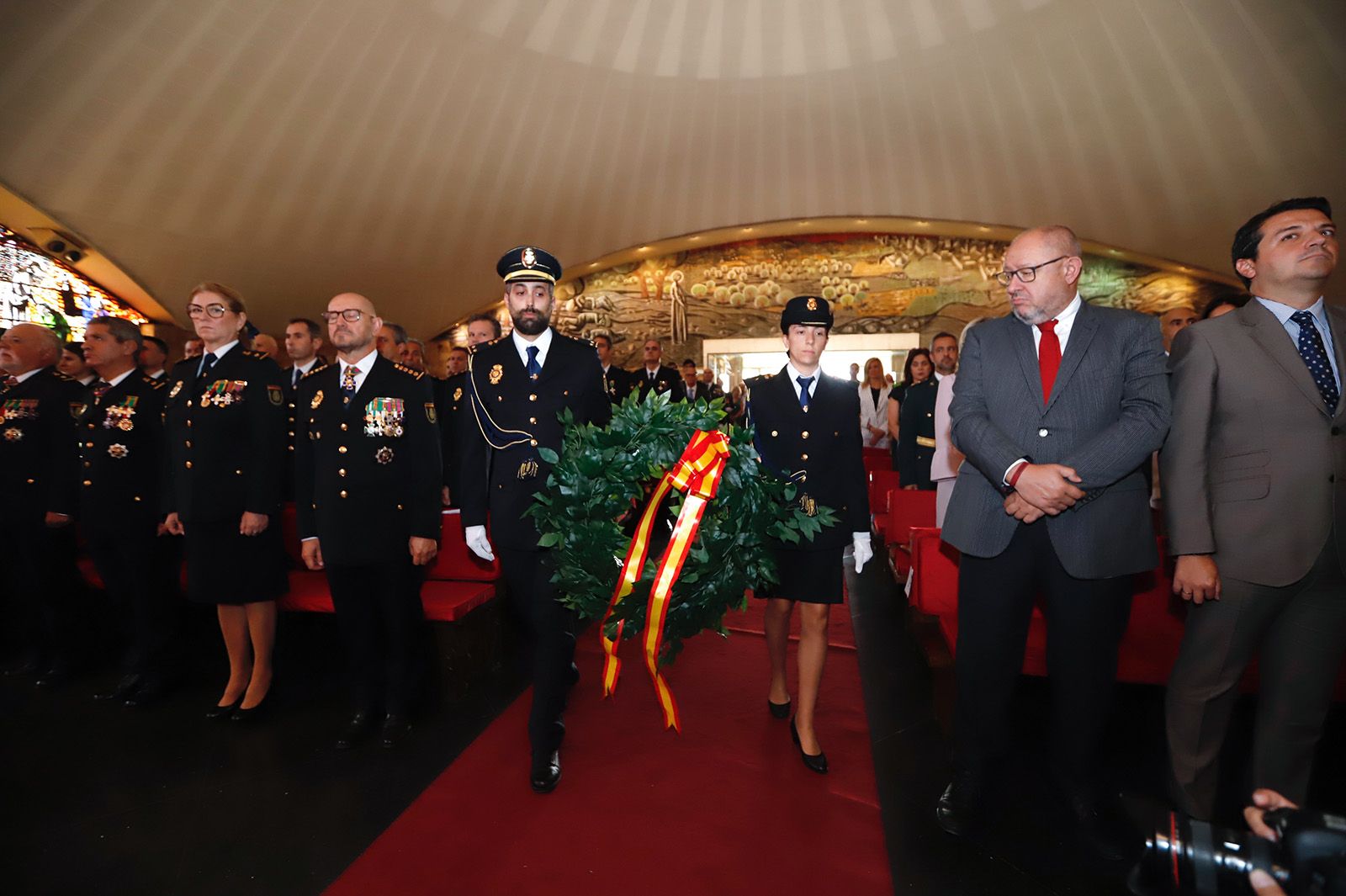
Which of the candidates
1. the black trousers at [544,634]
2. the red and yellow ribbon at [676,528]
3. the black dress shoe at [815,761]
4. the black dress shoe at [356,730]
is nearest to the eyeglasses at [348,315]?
the black trousers at [544,634]

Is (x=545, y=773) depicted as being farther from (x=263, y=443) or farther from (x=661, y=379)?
(x=661, y=379)

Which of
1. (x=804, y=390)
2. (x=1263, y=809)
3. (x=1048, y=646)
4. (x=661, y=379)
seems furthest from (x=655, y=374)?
(x=1263, y=809)

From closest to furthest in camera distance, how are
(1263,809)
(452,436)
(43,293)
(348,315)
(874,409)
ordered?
(1263,809) → (348,315) → (452,436) → (874,409) → (43,293)

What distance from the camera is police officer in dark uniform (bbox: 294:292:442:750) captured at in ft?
8.79

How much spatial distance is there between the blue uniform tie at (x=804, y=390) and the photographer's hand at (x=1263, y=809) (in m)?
1.77

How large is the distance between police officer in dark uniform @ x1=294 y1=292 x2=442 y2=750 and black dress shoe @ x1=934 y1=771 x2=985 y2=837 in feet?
7.15

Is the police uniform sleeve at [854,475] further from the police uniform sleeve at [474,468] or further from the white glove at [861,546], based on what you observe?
the police uniform sleeve at [474,468]

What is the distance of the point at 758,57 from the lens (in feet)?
44.5

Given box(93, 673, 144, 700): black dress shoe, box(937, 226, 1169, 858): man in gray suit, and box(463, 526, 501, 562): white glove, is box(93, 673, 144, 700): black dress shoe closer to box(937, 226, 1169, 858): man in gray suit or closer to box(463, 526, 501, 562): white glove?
box(463, 526, 501, 562): white glove

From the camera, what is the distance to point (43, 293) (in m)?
11.9

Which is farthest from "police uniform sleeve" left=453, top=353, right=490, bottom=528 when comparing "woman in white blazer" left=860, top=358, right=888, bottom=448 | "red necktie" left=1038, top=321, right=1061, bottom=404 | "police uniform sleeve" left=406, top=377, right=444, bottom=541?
"woman in white blazer" left=860, top=358, right=888, bottom=448

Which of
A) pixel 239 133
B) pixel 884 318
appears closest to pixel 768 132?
pixel 884 318

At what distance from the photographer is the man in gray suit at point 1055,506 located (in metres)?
1.89

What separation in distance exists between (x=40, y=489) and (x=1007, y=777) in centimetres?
497
